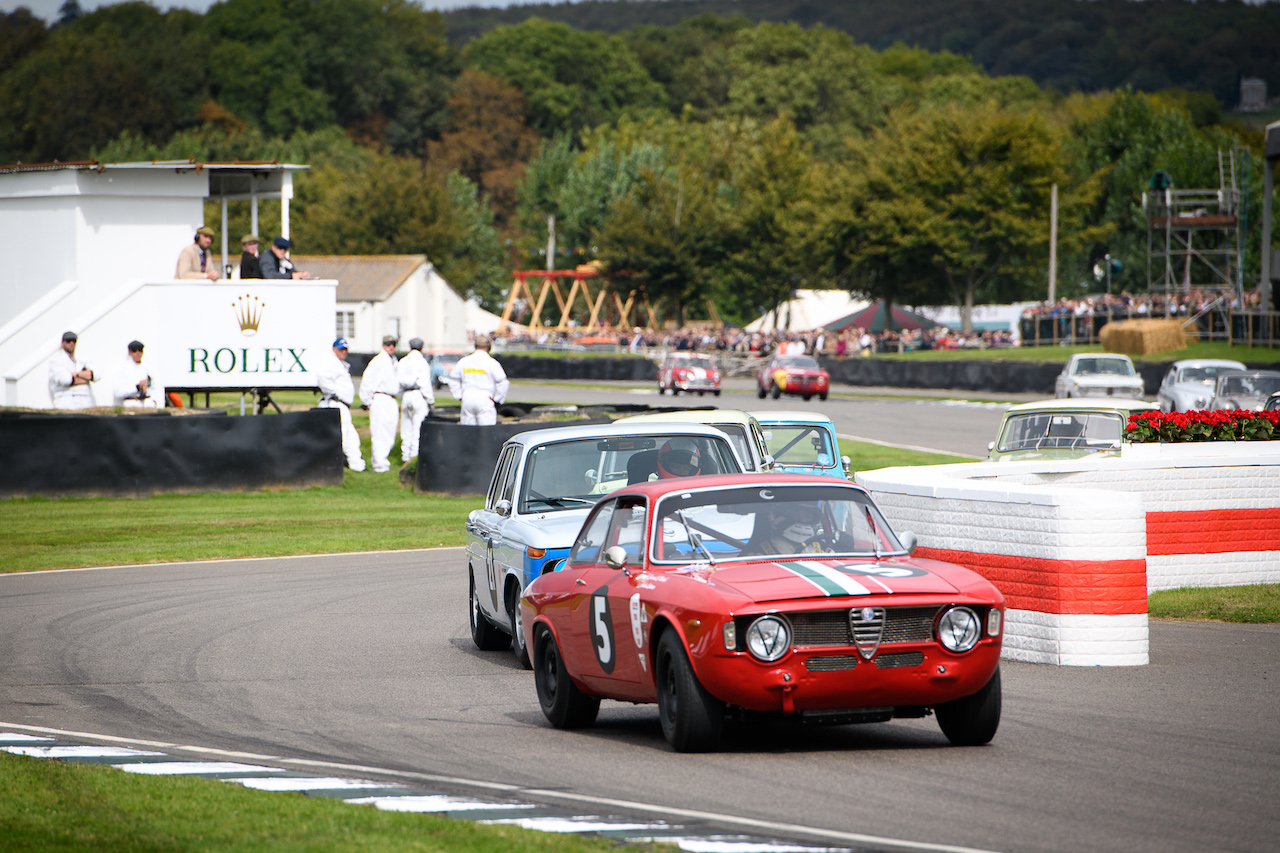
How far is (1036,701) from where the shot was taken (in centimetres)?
913

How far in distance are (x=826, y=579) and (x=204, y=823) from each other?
3014 millimetres

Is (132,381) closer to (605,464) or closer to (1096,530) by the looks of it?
→ (605,464)

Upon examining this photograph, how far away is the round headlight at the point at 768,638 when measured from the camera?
7191mm

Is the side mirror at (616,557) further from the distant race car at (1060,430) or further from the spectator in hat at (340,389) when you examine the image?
the spectator in hat at (340,389)

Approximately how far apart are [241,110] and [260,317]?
464ft

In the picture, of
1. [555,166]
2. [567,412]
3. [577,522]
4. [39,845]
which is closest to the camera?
[39,845]

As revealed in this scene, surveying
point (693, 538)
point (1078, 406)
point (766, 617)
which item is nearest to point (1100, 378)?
point (1078, 406)

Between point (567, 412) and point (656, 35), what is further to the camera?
point (656, 35)

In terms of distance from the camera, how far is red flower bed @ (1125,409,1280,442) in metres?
15.6

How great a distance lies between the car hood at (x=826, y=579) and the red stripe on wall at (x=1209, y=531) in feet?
22.5

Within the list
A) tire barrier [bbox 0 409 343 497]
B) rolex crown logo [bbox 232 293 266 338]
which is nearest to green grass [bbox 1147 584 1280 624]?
tire barrier [bbox 0 409 343 497]

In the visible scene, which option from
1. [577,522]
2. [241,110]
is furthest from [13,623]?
[241,110]

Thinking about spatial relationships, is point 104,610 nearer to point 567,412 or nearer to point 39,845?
point 39,845

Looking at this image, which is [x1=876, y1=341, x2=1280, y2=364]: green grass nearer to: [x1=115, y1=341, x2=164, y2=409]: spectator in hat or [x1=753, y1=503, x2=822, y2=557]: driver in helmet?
[x1=115, y1=341, x2=164, y2=409]: spectator in hat
